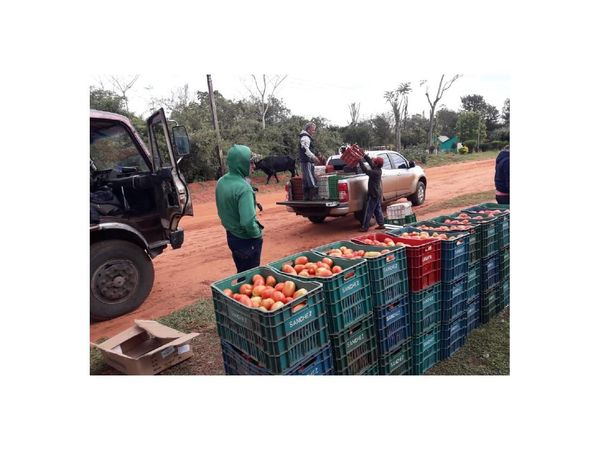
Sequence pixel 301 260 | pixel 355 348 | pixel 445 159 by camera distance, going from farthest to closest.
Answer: pixel 445 159
pixel 301 260
pixel 355 348

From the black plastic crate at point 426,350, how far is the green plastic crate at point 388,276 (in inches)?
18.8

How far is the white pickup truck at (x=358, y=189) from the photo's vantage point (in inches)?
308

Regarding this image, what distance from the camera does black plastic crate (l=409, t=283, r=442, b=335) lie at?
10.9ft

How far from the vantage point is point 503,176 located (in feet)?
19.2

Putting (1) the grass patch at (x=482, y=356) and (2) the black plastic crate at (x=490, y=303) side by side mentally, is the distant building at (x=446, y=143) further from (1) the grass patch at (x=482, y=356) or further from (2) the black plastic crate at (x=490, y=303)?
(1) the grass patch at (x=482, y=356)

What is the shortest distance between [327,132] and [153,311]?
19102 mm

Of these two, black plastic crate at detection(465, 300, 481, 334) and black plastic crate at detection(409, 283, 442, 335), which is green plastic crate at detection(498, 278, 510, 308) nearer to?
black plastic crate at detection(465, 300, 481, 334)

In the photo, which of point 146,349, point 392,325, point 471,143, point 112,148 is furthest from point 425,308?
point 471,143

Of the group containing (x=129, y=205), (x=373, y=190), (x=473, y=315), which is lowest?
(x=473, y=315)

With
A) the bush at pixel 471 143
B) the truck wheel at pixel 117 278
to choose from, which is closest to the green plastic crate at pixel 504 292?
the truck wheel at pixel 117 278

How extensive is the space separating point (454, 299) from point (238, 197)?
218 centimetres

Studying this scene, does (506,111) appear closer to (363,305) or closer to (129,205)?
(129,205)

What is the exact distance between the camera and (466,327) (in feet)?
12.7

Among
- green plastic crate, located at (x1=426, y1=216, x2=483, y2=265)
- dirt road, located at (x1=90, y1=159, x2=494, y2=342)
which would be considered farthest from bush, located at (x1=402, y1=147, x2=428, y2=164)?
green plastic crate, located at (x1=426, y1=216, x2=483, y2=265)
